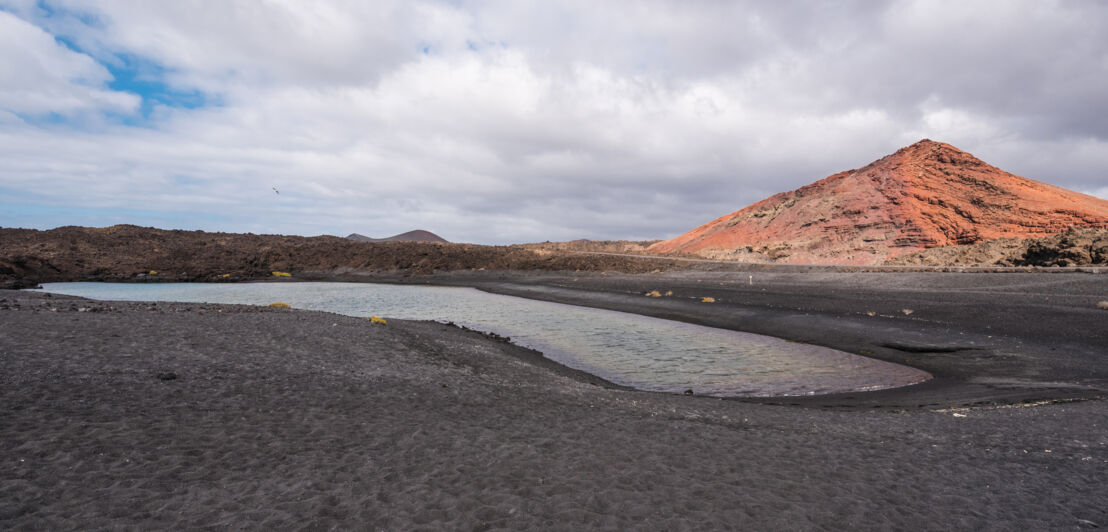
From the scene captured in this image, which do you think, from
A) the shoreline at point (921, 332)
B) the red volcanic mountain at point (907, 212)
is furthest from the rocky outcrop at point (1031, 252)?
the red volcanic mountain at point (907, 212)

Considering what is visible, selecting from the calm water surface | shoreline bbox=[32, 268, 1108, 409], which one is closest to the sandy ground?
shoreline bbox=[32, 268, 1108, 409]

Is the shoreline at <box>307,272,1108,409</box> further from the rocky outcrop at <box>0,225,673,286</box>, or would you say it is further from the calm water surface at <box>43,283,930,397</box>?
the rocky outcrop at <box>0,225,673,286</box>

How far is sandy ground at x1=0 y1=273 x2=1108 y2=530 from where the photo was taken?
9.31 ft

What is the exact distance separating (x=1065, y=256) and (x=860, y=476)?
3699 centimetres

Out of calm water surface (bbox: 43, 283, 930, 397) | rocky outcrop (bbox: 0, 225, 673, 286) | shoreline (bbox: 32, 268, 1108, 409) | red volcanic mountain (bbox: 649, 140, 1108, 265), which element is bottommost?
calm water surface (bbox: 43, 283, 930, 397)

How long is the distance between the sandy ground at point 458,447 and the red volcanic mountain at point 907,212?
41743 millimetres

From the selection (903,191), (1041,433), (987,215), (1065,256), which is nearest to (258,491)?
(1041,433)

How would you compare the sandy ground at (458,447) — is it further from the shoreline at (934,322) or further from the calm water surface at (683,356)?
the calm water surface at (683,356)

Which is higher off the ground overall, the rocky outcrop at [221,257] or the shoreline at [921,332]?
the rocky outcrop at [221,257]

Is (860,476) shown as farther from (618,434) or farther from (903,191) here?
(903,191)

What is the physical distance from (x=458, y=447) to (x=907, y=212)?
54747 millimetres

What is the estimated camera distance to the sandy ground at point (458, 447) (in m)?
2.84

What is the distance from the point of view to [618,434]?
15.3 ft

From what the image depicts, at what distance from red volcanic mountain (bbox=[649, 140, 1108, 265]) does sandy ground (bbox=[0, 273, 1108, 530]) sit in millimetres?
41743
